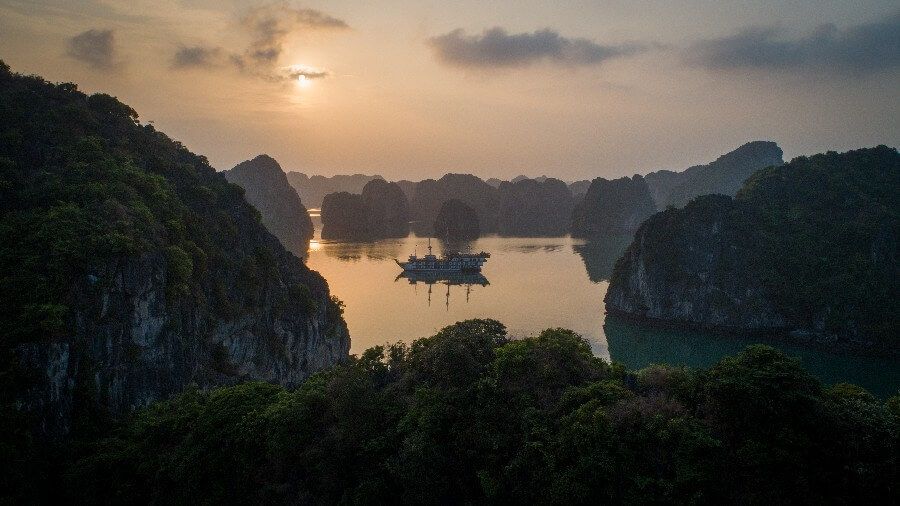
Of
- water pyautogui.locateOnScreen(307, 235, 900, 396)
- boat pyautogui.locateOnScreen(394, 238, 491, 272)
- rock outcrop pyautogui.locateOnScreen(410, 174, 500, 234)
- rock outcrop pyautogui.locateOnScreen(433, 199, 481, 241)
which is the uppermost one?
rock outcrop pyautogui.locateOnScreen(410, 174, 500, 234)

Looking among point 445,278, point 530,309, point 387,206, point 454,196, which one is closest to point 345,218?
point 387,206

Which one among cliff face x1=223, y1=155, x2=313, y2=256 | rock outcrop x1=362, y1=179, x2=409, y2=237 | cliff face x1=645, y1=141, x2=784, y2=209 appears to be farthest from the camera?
cliff face x1=645, y1=141, x2=784, y2=209

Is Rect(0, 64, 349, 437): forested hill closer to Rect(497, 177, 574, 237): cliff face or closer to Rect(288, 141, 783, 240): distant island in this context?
Rect(288, 141, 783, 240): distant island

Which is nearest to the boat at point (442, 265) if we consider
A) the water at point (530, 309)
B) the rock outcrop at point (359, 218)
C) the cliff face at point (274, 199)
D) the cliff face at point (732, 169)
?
the water at point (530, 309)

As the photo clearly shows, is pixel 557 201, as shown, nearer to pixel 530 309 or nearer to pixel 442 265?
pixel 442 265

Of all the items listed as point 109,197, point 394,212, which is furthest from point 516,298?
point 394,212

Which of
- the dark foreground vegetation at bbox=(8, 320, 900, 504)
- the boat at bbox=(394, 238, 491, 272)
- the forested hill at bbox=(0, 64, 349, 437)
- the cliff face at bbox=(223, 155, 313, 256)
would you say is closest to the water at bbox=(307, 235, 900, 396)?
the boat at bbox=(394, 238, 491, 272)
